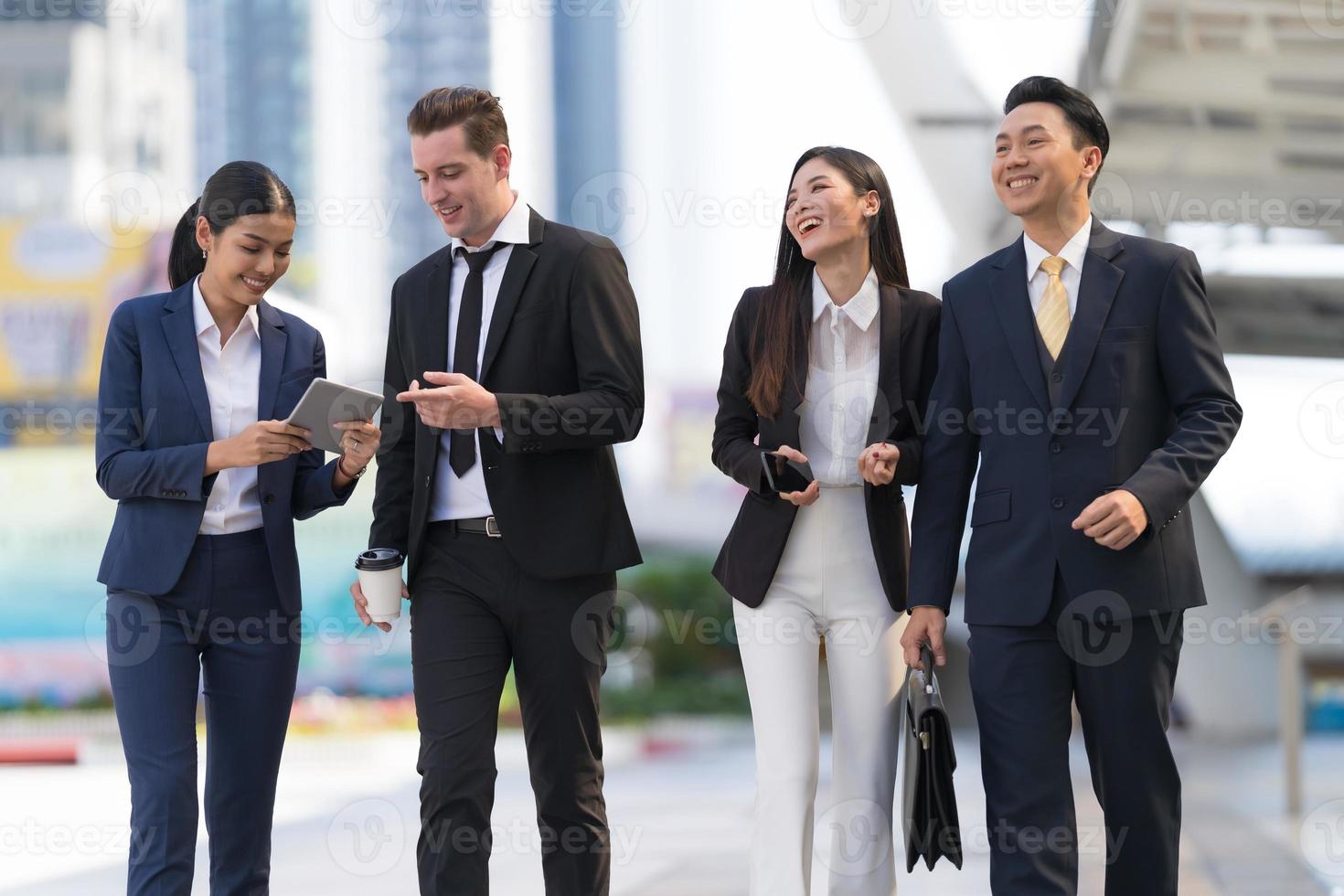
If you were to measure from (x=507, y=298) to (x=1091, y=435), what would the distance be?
1331 mm

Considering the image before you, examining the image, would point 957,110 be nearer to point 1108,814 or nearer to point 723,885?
point 723,885

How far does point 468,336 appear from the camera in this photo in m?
3.19

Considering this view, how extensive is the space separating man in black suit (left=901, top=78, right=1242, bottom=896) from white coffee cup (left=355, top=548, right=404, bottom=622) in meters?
1.15

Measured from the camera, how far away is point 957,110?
29.0 ft

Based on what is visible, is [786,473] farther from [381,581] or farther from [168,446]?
[168,446]

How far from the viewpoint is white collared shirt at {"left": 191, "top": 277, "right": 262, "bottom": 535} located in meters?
3.12

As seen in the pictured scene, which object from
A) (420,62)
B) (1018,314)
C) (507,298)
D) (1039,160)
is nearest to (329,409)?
(507,298)

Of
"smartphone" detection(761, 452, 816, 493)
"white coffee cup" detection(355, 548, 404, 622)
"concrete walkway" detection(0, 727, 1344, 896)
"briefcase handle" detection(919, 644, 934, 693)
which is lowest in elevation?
"concrete walkway" detection(0, 727, 1344, 896)

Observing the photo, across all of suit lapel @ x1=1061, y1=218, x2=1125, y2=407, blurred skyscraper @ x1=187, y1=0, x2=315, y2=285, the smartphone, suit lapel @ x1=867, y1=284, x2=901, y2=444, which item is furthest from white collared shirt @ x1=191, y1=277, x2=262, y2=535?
blurred skyscraper @ x1=187, y1=0, x2=315, y2=285

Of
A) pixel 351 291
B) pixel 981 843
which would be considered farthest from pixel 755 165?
pixel 351 291

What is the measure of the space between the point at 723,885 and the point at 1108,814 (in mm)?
2469

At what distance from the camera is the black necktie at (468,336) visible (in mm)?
3125

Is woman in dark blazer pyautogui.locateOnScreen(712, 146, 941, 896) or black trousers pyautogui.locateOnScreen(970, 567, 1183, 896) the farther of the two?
woman in dark blazer pyautogui.locateOnScreen(712, 146, 941, 896)

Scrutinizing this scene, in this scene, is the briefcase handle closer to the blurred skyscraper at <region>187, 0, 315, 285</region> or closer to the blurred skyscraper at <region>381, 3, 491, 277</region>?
the blurred skyscraper at <region>381, 3, 491, 277</region>
